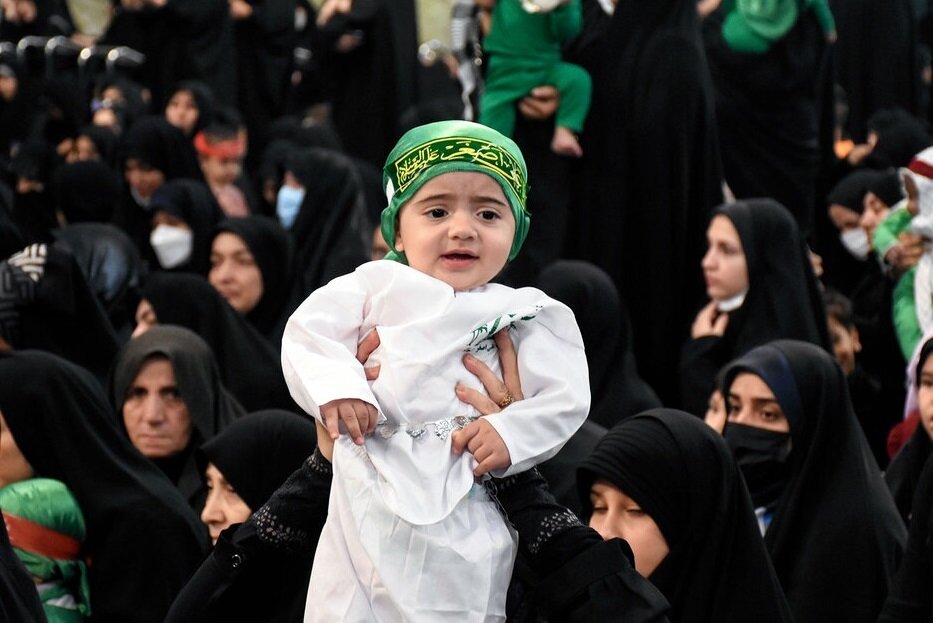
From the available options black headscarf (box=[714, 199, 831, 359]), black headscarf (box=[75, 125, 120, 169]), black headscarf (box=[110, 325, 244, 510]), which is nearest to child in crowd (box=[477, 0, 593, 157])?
black headscarf (box=[714, 199, 831, 359])

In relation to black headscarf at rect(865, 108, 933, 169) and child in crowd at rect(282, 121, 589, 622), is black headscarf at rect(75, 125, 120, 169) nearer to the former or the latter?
black headscarf at rect(865, 108, 933, 169)

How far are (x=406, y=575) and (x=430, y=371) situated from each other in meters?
0.32

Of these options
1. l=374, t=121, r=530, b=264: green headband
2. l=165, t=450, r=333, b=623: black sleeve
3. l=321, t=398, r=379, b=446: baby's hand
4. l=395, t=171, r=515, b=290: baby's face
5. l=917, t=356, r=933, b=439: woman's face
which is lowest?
l=917, t=356, r=933, b=439: woman's face

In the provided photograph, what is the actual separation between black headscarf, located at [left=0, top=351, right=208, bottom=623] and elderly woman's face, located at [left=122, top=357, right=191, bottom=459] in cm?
85

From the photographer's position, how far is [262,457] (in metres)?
4.62

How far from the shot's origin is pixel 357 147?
13359 mm

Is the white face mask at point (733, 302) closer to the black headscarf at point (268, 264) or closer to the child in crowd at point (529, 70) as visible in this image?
the child in crowd at point (529, 70)

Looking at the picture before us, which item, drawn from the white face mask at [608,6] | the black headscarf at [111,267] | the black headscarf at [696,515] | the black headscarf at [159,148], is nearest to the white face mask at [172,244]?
the black headscarf at [111,267]

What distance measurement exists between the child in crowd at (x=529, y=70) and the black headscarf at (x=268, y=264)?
3.20 feet

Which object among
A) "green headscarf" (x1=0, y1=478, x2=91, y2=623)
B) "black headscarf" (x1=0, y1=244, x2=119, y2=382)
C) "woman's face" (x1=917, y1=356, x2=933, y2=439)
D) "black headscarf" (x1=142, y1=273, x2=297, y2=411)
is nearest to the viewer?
"green headscarf" (x1=0, y1=478, x2=91, y2=623)

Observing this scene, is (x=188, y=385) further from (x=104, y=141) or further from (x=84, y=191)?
(x=104, y=141)

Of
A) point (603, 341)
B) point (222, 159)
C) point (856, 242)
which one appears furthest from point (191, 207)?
point (603, 341)

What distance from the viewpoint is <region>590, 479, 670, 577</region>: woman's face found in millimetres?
3949

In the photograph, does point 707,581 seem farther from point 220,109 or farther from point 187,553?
point 220,109
